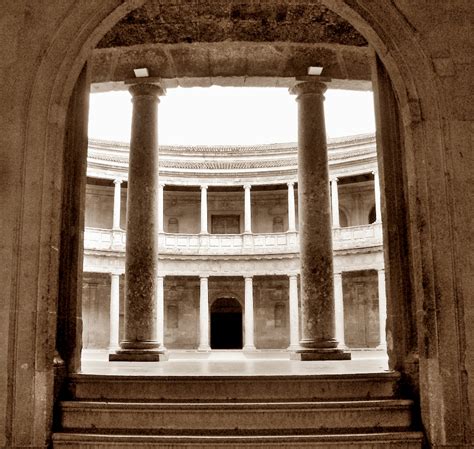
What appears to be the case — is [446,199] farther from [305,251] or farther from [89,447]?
[305,251]

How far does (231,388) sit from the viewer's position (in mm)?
4730

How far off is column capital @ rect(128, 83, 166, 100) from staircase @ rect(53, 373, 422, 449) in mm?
6729

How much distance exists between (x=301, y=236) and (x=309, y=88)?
9.05ft

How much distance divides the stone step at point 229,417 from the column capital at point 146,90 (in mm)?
7034

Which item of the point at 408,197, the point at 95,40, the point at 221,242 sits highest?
the point at 221,242

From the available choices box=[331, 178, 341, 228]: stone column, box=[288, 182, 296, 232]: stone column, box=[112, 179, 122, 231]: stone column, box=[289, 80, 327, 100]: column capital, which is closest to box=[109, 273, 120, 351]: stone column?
box=[112, 179, 122, 231]: stone column

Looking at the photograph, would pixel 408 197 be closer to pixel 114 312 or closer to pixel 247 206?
pixel 114 312

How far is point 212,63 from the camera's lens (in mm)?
9141

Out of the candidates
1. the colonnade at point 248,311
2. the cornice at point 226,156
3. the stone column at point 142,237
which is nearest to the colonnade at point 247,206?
the cornice at point 226,156

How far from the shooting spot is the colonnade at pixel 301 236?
1016 centimetres

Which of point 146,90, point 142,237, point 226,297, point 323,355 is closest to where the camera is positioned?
point 323,355

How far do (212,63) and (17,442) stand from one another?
6.54 m

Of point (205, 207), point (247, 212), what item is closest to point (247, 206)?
Answer: point (247, 212)

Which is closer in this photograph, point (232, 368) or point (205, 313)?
point (232, 368)
